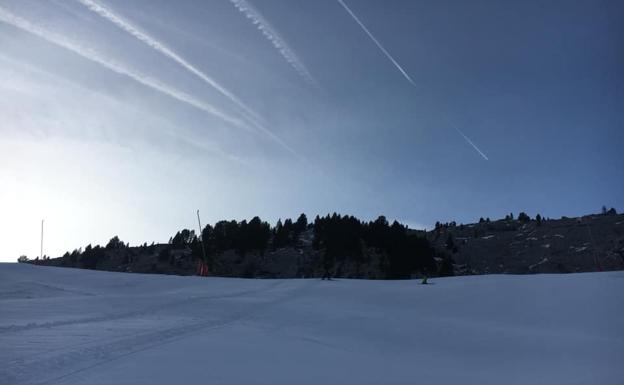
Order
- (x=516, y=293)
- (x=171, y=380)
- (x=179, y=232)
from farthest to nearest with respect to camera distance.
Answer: (x=179, y=232) → (x=516, y=293) → (x=171, y=380)

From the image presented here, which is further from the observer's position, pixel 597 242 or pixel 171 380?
pixel 597 242

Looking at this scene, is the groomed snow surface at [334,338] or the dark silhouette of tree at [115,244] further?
the dark silhouette of tree at [115,244]

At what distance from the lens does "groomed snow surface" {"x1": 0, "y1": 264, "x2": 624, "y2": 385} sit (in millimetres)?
7246

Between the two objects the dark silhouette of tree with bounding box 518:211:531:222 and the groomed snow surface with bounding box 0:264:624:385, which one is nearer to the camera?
the groomed snow surface with bounding box 0:264:624:385

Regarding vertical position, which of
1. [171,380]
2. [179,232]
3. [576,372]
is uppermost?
→ [179,232]

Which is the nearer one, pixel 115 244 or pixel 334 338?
pixel 334 338

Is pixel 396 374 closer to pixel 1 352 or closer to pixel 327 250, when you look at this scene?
pixel 1 352

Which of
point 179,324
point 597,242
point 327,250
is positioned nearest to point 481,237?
point 597,242

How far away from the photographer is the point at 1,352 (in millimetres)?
7883

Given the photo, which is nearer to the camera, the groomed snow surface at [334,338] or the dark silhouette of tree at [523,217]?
the groomed snow surface at [334,338]

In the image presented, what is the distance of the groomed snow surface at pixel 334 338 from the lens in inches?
285

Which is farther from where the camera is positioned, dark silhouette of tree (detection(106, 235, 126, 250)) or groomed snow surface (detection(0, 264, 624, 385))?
dark silhouette of tree (detection(106, 235, 126, 250))

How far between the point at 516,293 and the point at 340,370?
12.8 m

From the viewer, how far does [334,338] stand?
11.1 m
